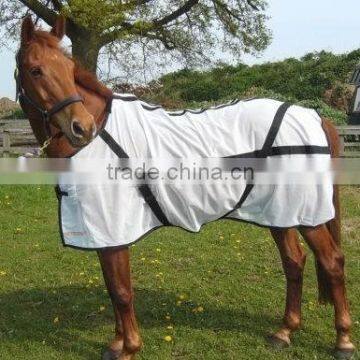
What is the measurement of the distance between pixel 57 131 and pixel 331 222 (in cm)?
214

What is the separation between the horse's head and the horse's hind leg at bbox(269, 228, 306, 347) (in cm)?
180

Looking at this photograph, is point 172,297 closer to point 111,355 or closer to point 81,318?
point 81,318

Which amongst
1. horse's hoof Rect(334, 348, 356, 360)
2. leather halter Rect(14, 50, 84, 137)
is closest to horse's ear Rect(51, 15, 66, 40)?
leather halter Rect(14, 50, 84, 137)

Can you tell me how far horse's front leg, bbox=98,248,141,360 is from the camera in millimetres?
3500

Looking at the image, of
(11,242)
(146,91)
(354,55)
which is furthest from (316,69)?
(11,242)

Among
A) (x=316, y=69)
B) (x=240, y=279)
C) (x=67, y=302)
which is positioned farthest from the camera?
(x=316, y=69)

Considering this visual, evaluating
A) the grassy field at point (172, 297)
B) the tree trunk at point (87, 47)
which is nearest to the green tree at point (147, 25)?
the tree trunk at point (87, 47)

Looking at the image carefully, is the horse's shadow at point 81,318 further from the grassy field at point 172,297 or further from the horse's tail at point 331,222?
the horse's tail at point 331,222

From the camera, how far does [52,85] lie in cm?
312

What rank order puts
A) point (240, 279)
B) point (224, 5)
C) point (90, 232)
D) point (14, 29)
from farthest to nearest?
1. point (224, 5)
2. point (14, 29)
3. point (240, 279)
4. point (90, 232)

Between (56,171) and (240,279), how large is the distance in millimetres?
2687

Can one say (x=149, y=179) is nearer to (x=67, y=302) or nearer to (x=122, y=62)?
(x=67, y=302)

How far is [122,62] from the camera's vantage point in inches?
843

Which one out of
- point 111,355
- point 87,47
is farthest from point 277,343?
point 87,47
